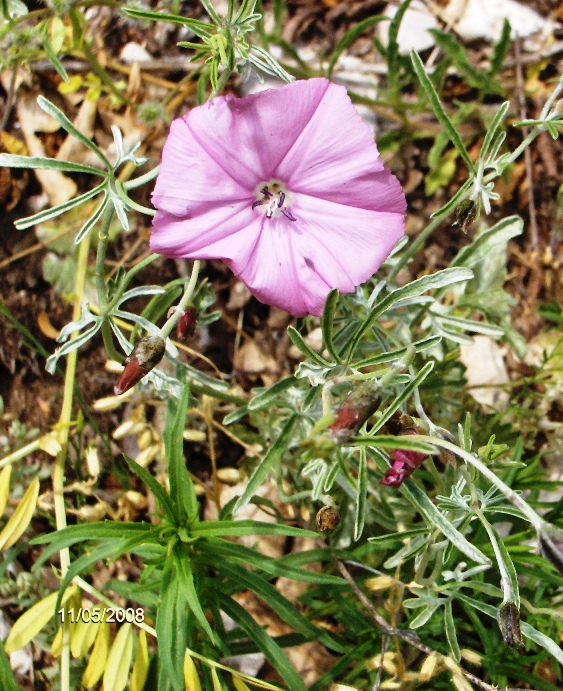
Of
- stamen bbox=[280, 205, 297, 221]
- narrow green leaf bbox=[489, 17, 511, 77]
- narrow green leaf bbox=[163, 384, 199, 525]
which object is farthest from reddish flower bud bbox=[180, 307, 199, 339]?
narrow green leaf bbox=[489, 17, 511, 77]

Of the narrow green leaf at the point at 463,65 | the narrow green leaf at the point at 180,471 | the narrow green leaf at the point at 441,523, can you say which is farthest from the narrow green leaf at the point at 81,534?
the narrow green leaf at the point at 463,65

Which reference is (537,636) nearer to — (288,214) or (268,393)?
(268,393)

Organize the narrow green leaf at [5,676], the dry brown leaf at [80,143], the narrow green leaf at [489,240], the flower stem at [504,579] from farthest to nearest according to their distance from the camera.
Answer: the dry brown leaf at [80,143]
the narrow green leaf at [489,240]
the narrow green leaf at [5,676]
the flower stem at [504,579]

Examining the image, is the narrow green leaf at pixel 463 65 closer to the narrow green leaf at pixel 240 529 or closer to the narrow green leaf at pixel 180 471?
the narrow green leaf at pixel 180 471

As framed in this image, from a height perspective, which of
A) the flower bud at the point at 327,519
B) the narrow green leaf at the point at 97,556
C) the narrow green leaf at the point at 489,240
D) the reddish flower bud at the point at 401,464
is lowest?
the narrow green leaf at the point at 97,556

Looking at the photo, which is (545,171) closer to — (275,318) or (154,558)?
(275,318)

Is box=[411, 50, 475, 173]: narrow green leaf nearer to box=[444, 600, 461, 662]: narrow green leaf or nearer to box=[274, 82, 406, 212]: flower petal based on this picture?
box=[274, 82, 406, 212]: flower petal

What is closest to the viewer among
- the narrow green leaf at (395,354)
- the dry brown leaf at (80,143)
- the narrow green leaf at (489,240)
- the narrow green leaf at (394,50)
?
the narrow green leaf at (395,354)
